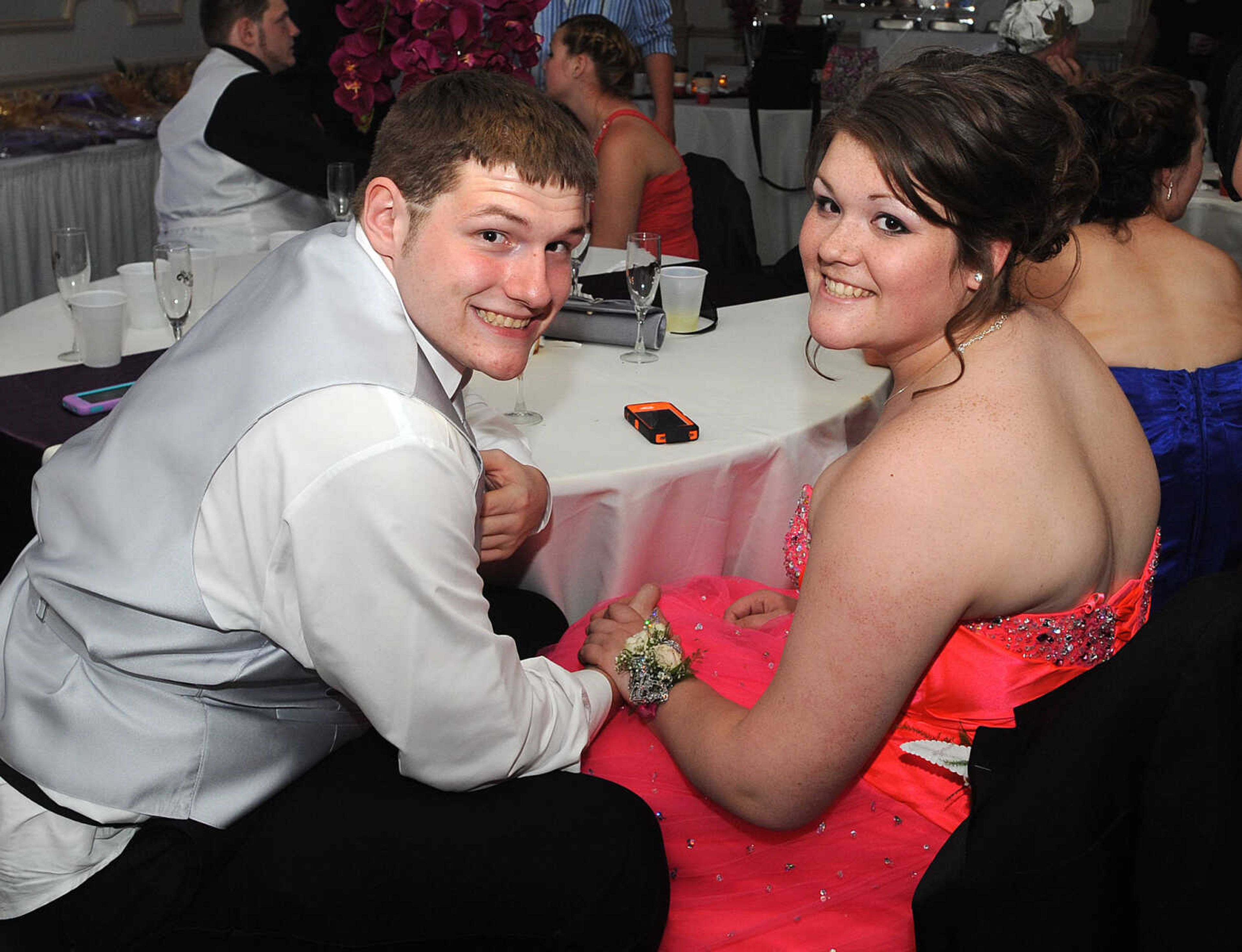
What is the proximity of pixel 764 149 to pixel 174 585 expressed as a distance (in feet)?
16.6

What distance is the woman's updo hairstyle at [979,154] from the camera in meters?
1.21

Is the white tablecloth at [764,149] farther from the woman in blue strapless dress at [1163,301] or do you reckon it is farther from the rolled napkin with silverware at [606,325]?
the rolled napkin with silverware at [606,325]

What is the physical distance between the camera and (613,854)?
44.9 inches

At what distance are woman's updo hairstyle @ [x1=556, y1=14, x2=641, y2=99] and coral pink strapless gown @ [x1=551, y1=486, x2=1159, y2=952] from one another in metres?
2.58

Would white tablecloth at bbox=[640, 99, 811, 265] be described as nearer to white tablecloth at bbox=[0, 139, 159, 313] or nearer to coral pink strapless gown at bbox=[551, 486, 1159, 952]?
white tablecloth at bbox=[0, 139, 159, 313]

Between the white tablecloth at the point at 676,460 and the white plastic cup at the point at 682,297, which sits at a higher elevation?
the white plastic cup at the point at 682,297

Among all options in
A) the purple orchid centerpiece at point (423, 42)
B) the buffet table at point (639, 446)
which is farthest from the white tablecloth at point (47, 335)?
the purple orchid centerpiece at point (423, 42)

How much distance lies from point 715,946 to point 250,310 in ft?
2.70

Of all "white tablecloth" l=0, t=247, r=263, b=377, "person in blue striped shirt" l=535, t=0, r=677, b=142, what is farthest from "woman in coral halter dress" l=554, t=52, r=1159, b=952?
"person in blue striped shirt" l=535, t=0, r=677, b=142

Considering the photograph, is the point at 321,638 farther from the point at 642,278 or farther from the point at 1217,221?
the point at 1217,221

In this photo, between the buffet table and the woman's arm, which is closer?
the buffet table

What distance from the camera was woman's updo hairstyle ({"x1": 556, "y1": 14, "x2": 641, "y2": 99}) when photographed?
136 inches

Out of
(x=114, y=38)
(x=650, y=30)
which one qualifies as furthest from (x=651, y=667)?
(x=114, y=38)

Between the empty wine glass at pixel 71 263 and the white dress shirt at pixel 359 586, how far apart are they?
1.11 meters
